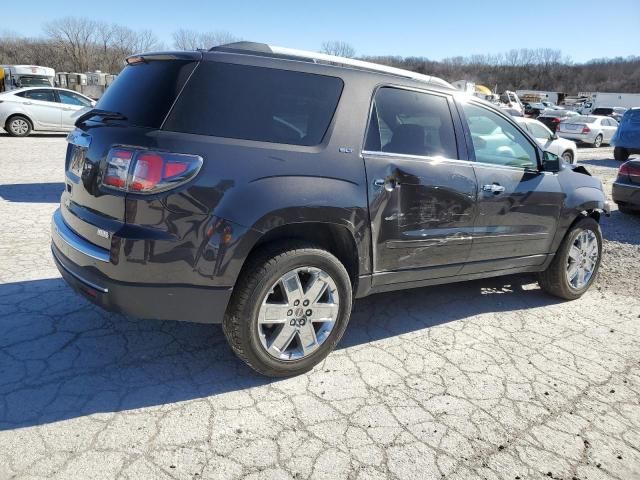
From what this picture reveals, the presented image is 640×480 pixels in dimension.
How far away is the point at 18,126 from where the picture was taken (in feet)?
49.1

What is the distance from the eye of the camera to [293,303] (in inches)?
114

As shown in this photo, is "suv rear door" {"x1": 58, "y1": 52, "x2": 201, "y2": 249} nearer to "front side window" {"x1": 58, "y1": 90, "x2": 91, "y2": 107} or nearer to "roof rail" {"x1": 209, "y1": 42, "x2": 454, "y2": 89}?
"roof rail" {"x1": 209, "y1": 42, "x2": 454, "y2": 89}

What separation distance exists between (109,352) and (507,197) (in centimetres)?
313

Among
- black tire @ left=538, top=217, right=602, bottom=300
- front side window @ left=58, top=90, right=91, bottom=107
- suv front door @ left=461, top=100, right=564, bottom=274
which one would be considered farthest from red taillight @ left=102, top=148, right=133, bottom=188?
front side window @ left=58, top=90, right=91, bottom=107

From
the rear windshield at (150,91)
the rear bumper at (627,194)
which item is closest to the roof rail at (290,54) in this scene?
the rear windshield at (150,91)

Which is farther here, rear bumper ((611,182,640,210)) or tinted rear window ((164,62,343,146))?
rear bumper ((611,182,640,210))

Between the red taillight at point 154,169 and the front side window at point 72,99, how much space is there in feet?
49.3

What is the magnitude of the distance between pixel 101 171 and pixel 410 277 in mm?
2119

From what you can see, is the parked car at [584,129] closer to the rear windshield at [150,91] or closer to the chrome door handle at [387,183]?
the chrome door handle at [387,183]

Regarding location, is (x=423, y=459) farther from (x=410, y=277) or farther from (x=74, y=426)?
(x=74, y=426)

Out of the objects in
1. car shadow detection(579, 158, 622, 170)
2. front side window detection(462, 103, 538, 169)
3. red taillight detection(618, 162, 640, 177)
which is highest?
front side window detection(462, 103, 538, 169)

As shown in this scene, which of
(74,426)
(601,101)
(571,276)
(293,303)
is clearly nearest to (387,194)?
(293,303)

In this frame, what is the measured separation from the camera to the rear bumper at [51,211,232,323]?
257 cm

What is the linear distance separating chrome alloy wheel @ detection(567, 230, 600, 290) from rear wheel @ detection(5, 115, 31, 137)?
1584cm
